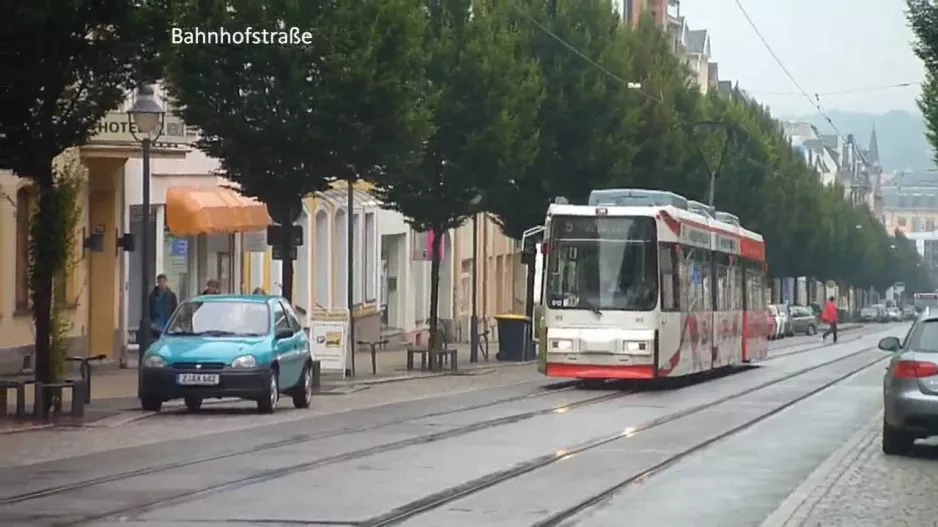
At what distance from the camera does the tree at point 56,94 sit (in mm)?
23234

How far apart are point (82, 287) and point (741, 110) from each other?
58161mm

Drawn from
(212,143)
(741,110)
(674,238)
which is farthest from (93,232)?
(741,110)

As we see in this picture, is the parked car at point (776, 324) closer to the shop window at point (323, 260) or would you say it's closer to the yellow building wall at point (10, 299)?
the shop window at point (323, 260)

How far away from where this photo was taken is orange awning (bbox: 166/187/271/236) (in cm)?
4081

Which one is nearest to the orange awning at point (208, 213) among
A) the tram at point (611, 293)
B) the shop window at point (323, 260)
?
the tram at point (611, 293)

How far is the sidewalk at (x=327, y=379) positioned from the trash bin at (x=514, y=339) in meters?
0.60

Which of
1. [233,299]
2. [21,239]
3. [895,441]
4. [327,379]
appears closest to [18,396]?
[233,299]

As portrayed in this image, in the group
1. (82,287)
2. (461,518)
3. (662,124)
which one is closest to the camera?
(461,518)

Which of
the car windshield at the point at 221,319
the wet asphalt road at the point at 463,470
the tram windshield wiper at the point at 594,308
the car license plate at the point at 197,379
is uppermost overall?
the tram windshield wiper at the point at 594,308

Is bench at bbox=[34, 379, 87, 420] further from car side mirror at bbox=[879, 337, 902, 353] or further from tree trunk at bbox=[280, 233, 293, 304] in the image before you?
car side mirror at bbox=[879, 337, 902, 353]

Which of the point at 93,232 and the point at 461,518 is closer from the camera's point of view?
the point at 461,518

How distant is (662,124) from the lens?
62.5 m

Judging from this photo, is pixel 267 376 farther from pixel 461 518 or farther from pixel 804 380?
pixel 804 380

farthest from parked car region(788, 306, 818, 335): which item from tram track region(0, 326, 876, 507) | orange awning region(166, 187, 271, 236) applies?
tram track region(0, 326, 876, 507)
